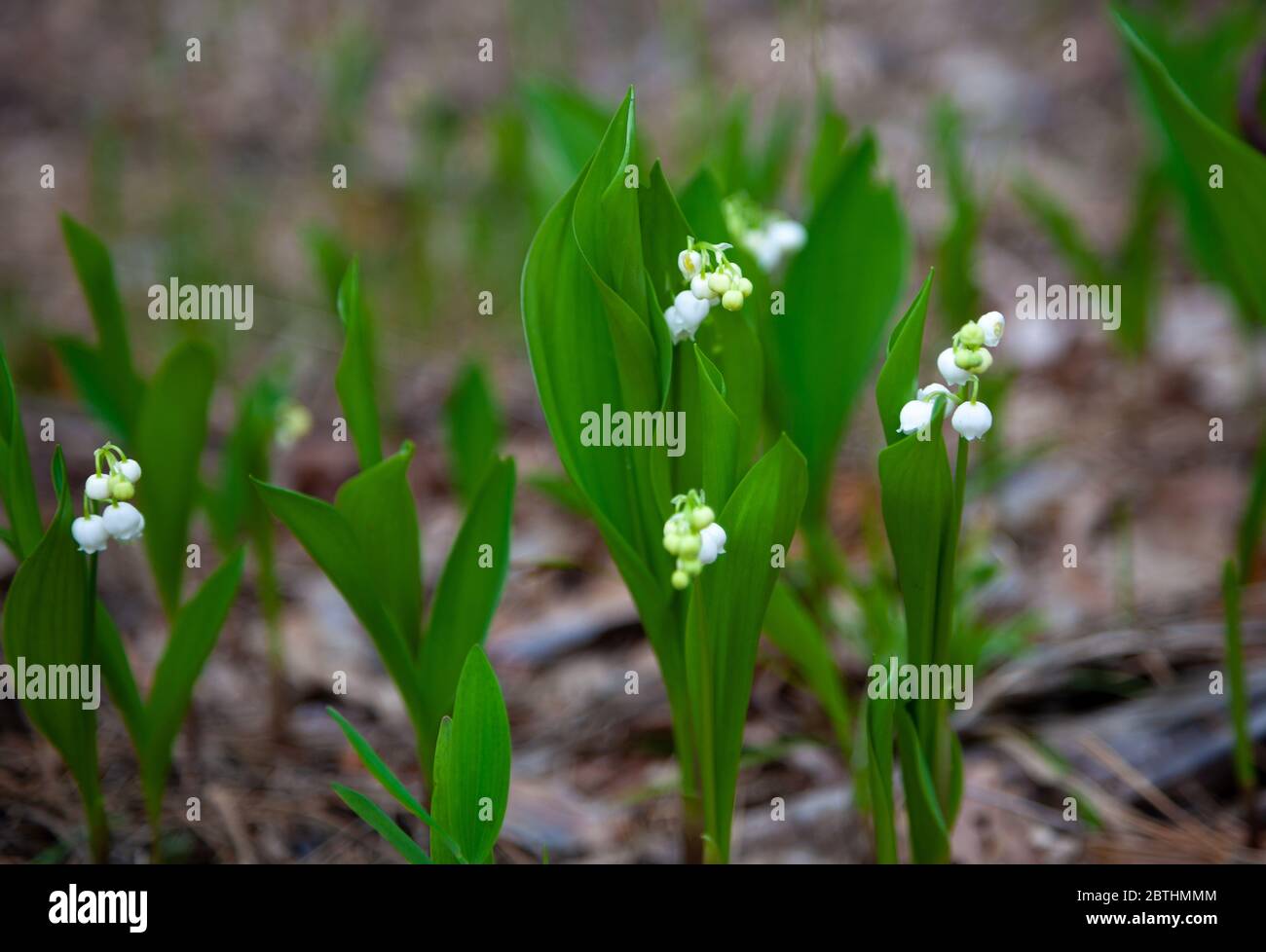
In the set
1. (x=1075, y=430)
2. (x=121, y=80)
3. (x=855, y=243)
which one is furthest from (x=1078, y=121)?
(x=121, y=80)

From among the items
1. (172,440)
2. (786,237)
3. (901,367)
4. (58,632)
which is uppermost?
(786,237)

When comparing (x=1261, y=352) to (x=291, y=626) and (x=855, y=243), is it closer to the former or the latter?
(x=855, y=243)

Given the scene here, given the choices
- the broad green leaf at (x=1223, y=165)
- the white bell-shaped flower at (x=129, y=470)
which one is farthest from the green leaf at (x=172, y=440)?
the broad green leaf at (x=1223, y=165)

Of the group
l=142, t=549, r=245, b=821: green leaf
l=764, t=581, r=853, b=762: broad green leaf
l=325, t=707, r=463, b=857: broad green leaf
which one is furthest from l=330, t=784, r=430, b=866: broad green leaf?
l=764, t=581, r=853, b=762: broad green leaf

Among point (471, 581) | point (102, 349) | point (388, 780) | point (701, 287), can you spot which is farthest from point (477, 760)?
point (102, 349)

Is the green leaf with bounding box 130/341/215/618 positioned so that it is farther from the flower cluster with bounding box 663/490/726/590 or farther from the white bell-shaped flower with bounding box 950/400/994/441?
the white bell-shaped flower with bounding box 950/400/994/441

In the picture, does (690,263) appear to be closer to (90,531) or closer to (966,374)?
(966,374)
